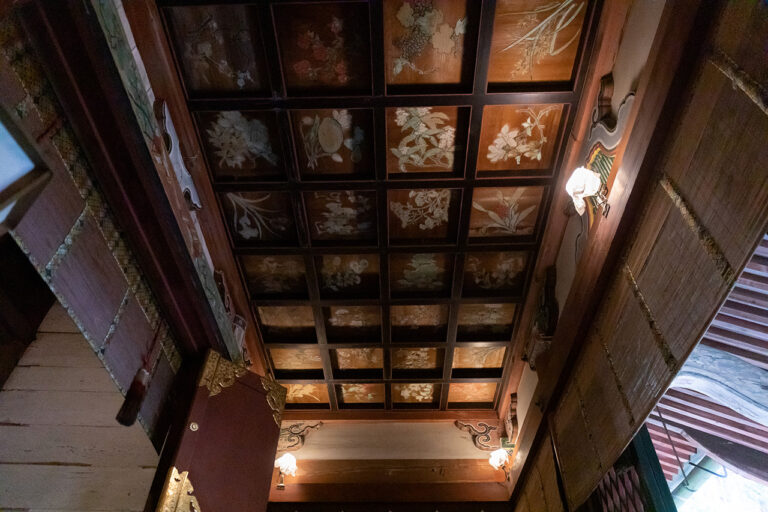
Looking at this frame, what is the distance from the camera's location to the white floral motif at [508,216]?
2992 millimetres

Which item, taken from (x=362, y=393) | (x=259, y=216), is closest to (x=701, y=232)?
(x=259, y=216)

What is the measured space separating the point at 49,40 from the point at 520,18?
2036 mm

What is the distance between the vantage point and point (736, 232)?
4.34 ft

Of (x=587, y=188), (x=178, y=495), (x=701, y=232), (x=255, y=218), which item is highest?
(x=255, y=218)

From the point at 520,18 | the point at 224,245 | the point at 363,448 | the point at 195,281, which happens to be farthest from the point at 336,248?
the point at 363,448

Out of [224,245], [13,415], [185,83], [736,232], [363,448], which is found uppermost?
[185,83]

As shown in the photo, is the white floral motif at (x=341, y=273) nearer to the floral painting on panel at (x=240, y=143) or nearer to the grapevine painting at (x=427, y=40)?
the floral painting on panel at (x=240, y=143)

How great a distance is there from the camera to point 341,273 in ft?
11.2

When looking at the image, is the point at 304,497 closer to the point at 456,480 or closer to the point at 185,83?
the point at 456,480

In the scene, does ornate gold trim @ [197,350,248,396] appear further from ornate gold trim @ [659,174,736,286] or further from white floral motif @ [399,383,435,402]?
ornate gold trim @ [659,174,736,286]

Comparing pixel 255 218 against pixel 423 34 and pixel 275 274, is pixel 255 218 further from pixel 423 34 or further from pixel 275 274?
pixel 423 34

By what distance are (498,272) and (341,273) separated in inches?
44.8

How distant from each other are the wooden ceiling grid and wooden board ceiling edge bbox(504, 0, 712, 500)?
0.66m

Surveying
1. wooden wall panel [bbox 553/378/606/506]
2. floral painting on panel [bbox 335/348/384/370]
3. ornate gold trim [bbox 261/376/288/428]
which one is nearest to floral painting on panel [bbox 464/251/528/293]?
wooden wall panel [bbox 553/378/606/506]
